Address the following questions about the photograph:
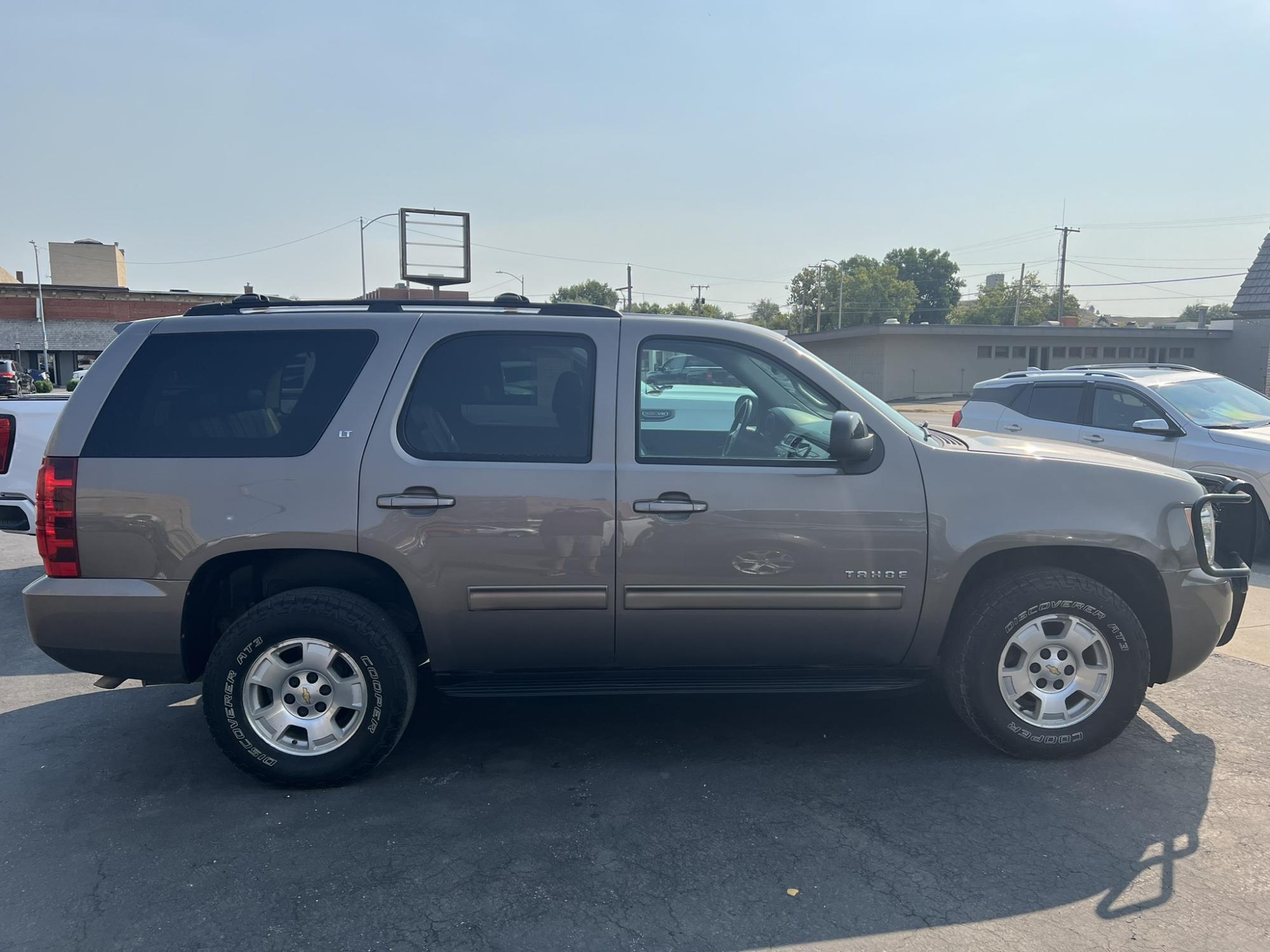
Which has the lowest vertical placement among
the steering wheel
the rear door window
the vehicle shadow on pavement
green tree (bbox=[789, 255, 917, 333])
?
the vehicle shadow on pavement

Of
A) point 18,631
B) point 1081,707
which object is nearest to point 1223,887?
point 1081,707

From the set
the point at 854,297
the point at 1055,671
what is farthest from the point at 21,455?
the point at 854,297

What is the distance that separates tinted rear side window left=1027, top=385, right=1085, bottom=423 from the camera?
9.12 m

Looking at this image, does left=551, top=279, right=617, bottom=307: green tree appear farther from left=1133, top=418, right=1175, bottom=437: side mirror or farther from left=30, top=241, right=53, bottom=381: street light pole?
left=1133, top=418, right=1175, bottom=437: side mirror

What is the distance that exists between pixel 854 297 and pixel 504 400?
102921mm

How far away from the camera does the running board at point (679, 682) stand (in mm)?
3855

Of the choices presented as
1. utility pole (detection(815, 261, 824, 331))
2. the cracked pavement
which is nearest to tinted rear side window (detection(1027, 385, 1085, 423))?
the cracked pavement

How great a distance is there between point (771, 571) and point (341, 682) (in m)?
1.86

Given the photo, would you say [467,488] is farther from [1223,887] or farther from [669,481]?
[1223,887]

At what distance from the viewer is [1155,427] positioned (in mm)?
8281

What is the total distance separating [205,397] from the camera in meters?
3.83

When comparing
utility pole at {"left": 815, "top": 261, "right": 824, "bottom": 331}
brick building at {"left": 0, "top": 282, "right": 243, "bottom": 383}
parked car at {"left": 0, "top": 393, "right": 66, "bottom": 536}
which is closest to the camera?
parked car at {"left": 0, "top": 393, "right": 66, "bottom": 536}

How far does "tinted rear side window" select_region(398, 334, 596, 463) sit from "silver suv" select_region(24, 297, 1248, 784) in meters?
0.01

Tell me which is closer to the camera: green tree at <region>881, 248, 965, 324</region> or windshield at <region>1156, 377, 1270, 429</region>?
windshield at <region>1156, 377, 1270, 429</region>
